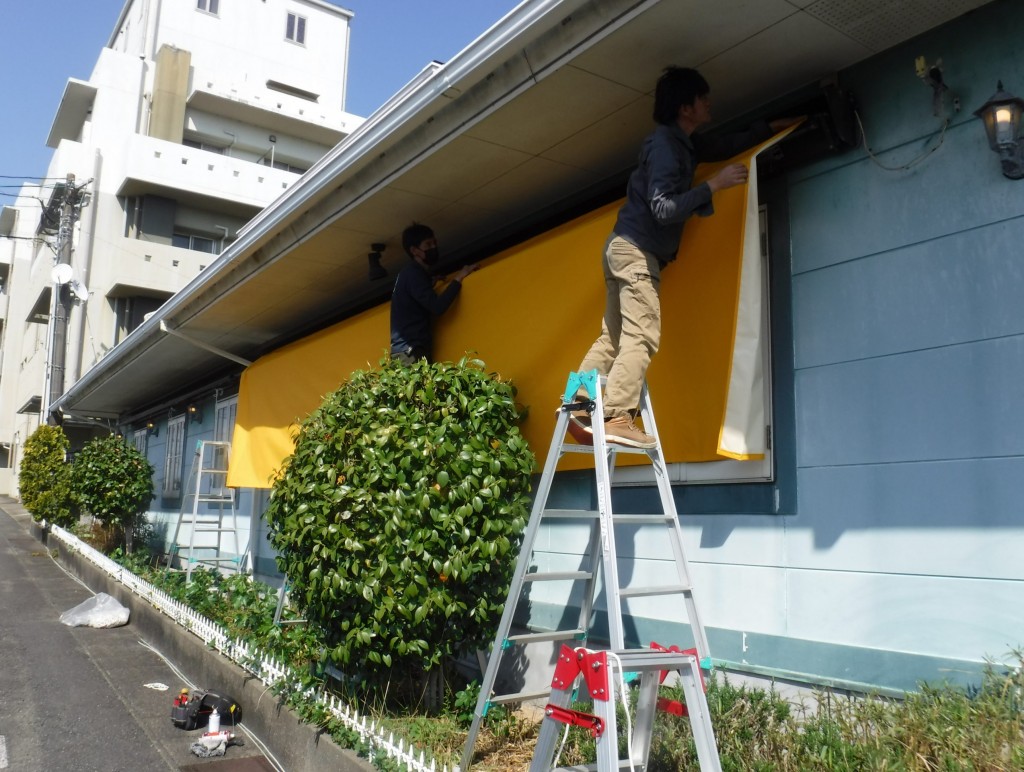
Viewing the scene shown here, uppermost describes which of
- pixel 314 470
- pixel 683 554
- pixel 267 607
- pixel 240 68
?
pixel 240 68

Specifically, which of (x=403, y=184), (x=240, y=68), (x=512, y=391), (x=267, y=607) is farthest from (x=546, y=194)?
(x=240, y=68)

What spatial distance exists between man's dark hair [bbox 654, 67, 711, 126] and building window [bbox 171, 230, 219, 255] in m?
24.8

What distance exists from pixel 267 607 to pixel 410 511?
11.4 ft

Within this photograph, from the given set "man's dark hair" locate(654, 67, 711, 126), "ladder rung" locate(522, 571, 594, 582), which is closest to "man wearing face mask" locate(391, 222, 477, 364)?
"man's dark hair" locate(654, 67, 711, 126)

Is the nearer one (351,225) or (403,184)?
(403,184)

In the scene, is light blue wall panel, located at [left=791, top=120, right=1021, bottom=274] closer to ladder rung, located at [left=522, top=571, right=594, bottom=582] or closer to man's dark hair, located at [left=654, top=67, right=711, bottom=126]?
man's dark hair, located at [left=654, top=67, right=711, bottom=126]

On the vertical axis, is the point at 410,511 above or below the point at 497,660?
above

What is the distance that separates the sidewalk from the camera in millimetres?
4875

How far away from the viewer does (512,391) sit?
16.7 feet

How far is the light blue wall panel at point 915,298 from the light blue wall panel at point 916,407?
0.07 m

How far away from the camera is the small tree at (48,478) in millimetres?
16891

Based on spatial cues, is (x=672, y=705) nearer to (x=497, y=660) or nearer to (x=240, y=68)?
(x=497, y=660)

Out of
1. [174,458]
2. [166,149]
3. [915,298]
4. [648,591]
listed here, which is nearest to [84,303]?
[166,149]

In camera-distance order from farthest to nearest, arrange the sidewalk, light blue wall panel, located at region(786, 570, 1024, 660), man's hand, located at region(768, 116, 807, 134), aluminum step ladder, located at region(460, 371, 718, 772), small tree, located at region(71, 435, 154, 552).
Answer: small tree, located at region(71, 435, 154, 552), the sidewalk, man's hand, located at region(768, 116, 807, 134), aluminum step ladder, located at region(460, 371, 718, 772), light blue wall panel, located at region(786, 570, 1024, 660)
